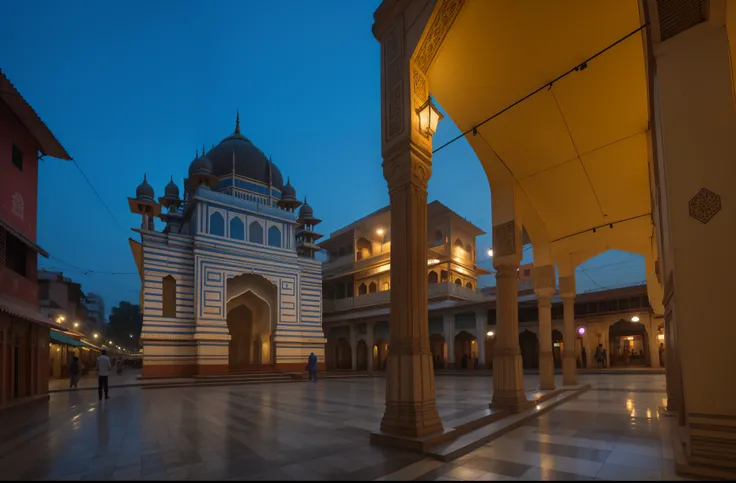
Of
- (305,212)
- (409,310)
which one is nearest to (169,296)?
(305,212)

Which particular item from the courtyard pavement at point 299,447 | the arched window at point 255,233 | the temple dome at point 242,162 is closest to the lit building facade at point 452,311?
the temple dome at point 242,162

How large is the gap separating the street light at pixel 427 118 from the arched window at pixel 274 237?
20.3 metres

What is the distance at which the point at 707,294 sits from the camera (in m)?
3.97

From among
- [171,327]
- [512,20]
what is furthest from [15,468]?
[171,327]

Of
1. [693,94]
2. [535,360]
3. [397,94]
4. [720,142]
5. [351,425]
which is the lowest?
[535,360]

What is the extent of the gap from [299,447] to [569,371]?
10277 mm

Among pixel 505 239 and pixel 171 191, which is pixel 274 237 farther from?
pixel 505 239

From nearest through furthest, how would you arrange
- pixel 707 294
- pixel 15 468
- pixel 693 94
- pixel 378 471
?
pixel 707 294 < pixel 693 94 < pixel 378 471 < pixel 15 468

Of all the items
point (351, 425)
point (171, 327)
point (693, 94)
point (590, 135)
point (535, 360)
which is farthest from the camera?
point (535, 360)

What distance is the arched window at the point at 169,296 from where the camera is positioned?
22.2 meters

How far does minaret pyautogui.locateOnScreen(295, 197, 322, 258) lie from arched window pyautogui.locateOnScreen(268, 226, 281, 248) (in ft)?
12.2

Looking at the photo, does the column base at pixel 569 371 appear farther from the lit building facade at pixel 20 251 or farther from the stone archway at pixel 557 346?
the lit building facade at pixel 20 251

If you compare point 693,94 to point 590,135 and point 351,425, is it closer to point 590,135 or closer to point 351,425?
point 590,135

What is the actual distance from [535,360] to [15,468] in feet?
90.3
